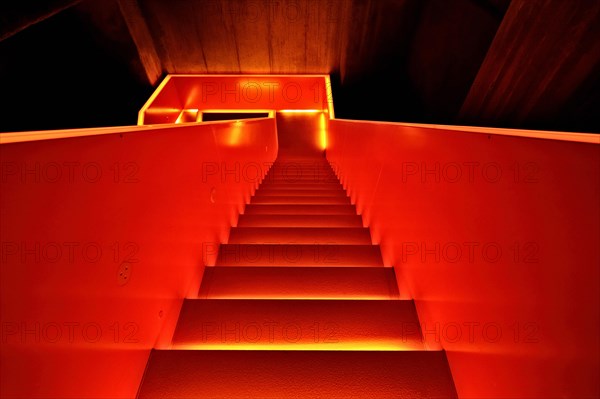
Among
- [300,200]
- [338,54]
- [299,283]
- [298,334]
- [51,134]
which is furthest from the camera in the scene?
[338,54]

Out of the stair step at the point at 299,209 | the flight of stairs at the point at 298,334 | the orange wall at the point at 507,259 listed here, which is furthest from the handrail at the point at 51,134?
the stair step at the point at 299,209

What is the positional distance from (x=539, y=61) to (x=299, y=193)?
7.64 ft

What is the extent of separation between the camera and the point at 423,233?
1144mm

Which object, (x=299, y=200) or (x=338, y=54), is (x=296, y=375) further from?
(x=338, y=54)

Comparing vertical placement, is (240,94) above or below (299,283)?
above

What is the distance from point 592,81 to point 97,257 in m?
2.85

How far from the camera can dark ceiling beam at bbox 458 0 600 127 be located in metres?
1.79

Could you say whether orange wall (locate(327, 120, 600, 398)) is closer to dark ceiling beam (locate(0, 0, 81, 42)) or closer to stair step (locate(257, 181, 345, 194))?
stair step (locate(257, 181, 345, 194))

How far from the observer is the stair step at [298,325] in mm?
1083

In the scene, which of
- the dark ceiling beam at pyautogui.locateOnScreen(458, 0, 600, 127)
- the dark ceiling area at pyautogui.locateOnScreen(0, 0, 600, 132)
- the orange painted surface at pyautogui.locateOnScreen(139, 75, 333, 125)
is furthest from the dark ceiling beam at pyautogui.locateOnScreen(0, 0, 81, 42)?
the dark ceiling beam at pyautogui.locateOnScreen(458, 0, 600, 127)

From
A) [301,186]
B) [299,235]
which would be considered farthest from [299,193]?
[299,235]

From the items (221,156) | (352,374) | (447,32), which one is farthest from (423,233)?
(447,32)

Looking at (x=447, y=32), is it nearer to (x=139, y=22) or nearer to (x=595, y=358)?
(x=595, y=358)

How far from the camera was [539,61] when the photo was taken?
204cm
